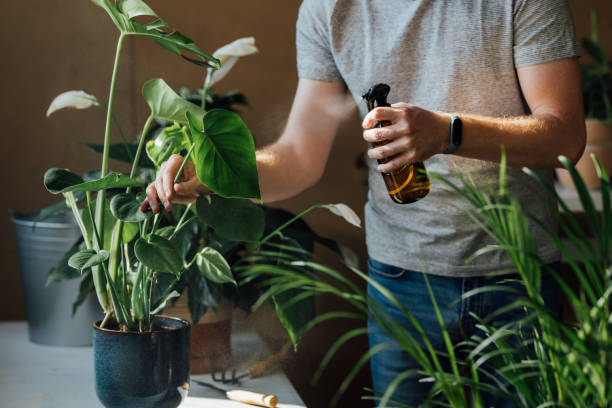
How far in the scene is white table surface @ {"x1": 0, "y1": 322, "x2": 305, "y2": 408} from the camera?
1226 millimetres

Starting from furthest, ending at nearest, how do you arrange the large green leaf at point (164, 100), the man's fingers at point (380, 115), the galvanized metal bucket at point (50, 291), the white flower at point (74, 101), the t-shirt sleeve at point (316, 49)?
the galvanized metal bucket at point (50, 291) → the t-shirt sleeve at point (316, 49) → the white flower at point (74, 101) → the large green leaf at point (164, 100) → the man's fingers at point (380, 115)

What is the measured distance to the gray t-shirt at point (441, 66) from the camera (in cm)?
121

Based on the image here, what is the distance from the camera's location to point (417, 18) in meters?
1.31

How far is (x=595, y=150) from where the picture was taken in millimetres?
1896

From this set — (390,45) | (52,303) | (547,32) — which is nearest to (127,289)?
(52,303)

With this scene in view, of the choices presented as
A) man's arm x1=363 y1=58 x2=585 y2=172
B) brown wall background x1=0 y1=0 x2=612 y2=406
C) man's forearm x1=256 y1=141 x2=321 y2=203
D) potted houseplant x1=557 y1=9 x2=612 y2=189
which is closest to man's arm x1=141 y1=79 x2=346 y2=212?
man's forearm x1=256 y1=141 x2=321 y2=203

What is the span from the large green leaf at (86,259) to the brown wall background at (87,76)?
100cm

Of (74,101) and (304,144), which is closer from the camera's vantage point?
(74,101)

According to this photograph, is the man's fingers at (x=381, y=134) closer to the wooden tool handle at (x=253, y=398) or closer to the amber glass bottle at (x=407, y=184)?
the amber glass bottle at (x=407, y=184)

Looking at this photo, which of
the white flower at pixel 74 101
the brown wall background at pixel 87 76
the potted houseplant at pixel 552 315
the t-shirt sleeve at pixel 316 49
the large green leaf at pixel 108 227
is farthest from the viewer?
the brown wall background at pixel 87 76

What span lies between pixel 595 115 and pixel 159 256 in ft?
5.12

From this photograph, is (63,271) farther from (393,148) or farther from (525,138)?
(525,138)

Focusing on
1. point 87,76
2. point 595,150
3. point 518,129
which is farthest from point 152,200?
point 595,150

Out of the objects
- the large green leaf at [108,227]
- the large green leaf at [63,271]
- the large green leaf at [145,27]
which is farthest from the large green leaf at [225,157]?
the large green leaf at [63,271]
